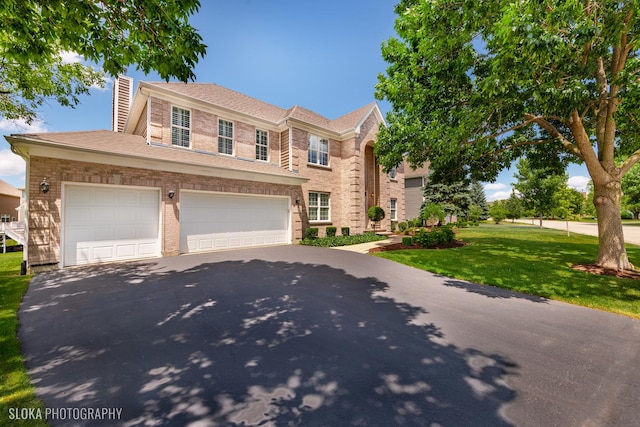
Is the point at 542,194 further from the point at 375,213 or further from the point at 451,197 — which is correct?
the point at 375,213

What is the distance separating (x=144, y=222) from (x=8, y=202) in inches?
1396

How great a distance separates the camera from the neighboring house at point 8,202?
88.2 feet

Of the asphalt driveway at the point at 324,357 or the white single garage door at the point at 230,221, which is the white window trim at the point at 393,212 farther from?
the asphalt driveway at the point at 324,357

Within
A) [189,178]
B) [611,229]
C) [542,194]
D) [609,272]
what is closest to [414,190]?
[542,194]

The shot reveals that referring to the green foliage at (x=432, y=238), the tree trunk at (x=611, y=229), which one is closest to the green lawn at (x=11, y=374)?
the tree trunk at (x=611, y=229)

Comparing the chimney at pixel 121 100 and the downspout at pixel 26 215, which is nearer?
the downspout at pixel 26 215

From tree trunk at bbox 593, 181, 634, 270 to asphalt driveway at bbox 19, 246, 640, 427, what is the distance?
4843 mm

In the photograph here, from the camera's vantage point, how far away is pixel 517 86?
6.18 metres

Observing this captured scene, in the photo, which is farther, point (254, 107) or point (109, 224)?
point (254, 107)

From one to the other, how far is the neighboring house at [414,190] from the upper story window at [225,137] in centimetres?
2273

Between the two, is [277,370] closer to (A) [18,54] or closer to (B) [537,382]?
(B) [537,382]

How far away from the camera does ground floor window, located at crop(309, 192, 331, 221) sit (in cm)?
1534

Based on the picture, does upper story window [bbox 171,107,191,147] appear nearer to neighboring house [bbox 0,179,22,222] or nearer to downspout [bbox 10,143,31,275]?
downspout [bbox 10,143,31,275]

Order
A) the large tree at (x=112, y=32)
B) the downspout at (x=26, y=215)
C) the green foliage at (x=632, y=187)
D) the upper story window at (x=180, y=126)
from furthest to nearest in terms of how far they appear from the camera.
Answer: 1. the green foliage at (x=632, y=187)
2. the upper story window at (x=180, y=126)
3. the downspout at (x=26, y=215)
4. the large tree at (x=112, y=32)
